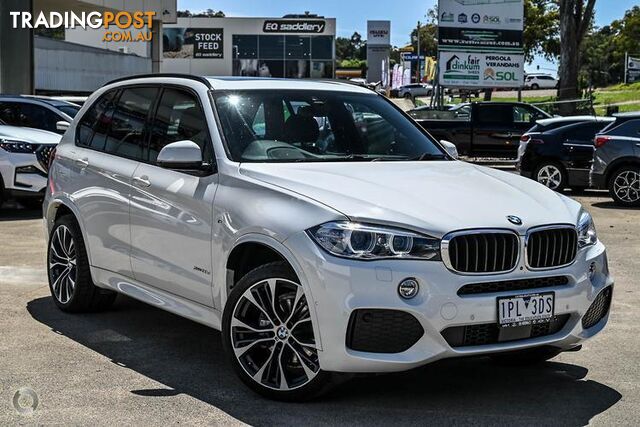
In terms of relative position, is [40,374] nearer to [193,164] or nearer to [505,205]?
[193,164]

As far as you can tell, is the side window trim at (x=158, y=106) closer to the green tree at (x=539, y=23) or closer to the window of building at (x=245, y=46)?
the green tree at (x=539, y=23)

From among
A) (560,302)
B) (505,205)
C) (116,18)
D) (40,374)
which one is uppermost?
(116,18)

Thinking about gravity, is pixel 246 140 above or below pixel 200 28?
below

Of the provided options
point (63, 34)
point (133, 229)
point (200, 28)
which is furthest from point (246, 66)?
point (133, 229)

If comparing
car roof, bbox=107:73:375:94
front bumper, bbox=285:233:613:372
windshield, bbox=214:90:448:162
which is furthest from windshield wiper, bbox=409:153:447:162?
front bumper, bbox=285:233:613:372

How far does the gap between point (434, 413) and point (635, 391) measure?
128cm

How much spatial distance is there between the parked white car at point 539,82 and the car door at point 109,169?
7635 cm

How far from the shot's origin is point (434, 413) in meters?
4.99

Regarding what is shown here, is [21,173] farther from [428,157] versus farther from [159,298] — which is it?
[428,157]

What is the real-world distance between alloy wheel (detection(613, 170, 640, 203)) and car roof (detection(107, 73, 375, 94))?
403 inches

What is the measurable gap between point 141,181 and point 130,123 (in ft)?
2.39

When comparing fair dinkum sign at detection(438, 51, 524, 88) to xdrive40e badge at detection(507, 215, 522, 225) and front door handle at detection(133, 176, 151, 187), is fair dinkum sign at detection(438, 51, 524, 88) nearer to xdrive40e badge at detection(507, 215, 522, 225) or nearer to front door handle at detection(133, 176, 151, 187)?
front door handle at detection(133, 176, 151, 187)

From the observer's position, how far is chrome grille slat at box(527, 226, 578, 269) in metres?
4.97

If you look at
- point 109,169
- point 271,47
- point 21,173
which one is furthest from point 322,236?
point 271,47
